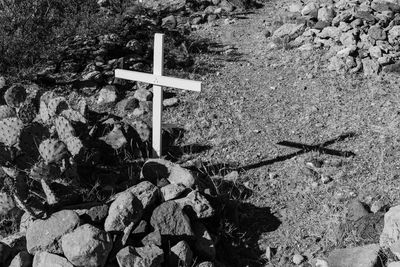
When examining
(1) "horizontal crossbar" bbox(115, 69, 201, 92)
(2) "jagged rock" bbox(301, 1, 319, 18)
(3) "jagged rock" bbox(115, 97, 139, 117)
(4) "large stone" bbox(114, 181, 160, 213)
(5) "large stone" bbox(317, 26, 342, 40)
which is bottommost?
(3) "jagged rock" bbox(115, 97, 139, 117)

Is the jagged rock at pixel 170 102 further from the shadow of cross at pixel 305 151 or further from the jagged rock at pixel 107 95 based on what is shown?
the shadow of cross at pixel 305 151

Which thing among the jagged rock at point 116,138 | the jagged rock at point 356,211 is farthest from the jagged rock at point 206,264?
the jagged rock at point 116,138

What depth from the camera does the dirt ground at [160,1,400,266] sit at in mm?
5672

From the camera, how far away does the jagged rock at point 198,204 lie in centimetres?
527

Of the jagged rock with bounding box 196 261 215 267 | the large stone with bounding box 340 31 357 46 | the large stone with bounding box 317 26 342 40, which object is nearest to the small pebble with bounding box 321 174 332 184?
the jagged rock with bounding box 196 261 215 267

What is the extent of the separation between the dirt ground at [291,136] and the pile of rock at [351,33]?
6.7 inches

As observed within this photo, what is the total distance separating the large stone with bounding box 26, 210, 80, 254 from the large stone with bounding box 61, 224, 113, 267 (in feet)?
0.34

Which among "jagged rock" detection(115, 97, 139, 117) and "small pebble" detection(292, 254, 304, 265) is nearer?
"small pebble" detection(292, 254, 304, 265)

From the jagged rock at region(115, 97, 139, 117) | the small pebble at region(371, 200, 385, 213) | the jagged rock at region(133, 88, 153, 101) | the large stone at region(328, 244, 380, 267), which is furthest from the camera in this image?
the jagged rock at region(133, 88, 153, 101)

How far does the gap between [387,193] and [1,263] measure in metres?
3.30

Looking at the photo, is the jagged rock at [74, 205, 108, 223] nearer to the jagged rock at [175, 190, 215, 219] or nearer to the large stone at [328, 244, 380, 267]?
the jagged rock at [175, 190, 215, 219]

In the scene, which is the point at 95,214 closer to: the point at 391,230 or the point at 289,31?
the point at 391,230

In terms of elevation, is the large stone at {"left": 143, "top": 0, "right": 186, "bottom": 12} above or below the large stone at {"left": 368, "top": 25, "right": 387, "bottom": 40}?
below

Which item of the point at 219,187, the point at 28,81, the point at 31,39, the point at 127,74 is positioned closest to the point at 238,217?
the point at 219,187
